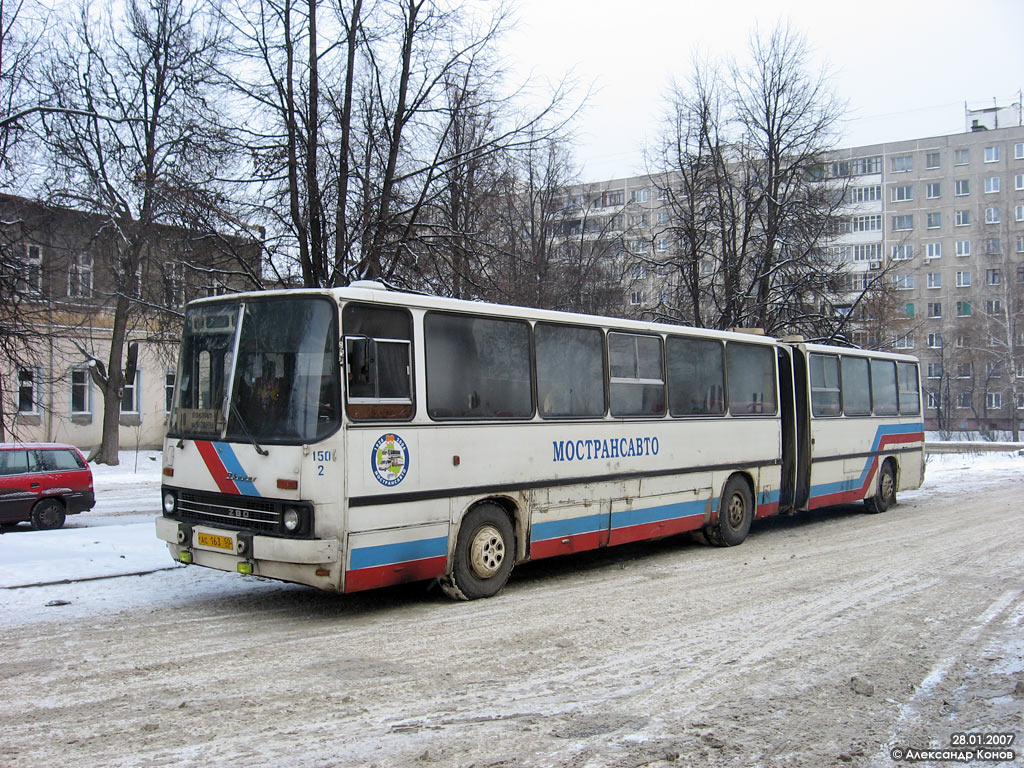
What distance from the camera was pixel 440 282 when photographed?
52.0 feet

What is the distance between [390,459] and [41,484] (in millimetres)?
11817

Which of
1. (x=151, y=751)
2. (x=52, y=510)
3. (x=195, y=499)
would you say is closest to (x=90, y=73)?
(x=52, y=510)

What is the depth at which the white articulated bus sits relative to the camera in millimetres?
7375

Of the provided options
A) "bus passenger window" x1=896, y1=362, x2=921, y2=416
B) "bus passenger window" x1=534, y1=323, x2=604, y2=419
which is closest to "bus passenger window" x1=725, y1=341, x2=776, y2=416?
"bus passenger window" x1=534, y1=323, x2=604, y2=419

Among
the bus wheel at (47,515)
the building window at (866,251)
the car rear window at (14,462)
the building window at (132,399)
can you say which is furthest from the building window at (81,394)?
the building window at (866,251)

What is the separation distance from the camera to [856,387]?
15.9 metres

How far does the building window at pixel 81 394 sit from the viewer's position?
36.0 meters

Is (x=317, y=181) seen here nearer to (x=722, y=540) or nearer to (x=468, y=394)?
(x=468, y=394)

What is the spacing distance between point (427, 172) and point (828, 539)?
8596 millimetres

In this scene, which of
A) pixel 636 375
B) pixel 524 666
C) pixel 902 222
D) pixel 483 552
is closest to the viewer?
pixel 524 666

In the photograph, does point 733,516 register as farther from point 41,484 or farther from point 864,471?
point 41,484

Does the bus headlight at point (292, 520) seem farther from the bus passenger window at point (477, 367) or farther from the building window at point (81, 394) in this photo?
the building window at point (81, 394)

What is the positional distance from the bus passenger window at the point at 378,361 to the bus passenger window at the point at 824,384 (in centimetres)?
862

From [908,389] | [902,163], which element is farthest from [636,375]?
[902,163]
